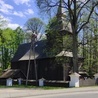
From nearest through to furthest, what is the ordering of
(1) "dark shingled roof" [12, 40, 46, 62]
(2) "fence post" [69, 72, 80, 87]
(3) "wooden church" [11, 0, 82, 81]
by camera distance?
(2) "fence post" [69, 72, 80, 87]
(3) "wooden church" [11, 0, 82, 81]
(1) "dark shingled roof" [12, 40, 46, 62]

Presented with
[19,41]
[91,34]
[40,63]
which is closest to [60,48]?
[91,34]

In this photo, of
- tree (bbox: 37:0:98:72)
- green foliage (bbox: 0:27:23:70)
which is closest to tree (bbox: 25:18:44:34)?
green foliage (bbox: 0:27:23:70)

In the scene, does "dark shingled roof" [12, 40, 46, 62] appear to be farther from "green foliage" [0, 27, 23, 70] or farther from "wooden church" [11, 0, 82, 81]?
"green foliage" [0, 27, 23, 70]

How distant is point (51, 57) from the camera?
169ft

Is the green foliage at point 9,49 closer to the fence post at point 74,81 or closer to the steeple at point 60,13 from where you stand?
the steeple at point 60,13

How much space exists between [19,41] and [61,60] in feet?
126

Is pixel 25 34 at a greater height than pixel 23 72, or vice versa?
Answer: pixel 25 34

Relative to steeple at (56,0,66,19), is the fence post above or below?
below

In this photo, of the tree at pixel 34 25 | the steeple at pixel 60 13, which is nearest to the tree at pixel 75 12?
the steeple at pixel 60 13

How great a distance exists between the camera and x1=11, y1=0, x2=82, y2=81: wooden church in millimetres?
43241

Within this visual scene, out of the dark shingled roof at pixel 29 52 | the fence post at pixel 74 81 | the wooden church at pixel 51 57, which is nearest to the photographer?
the fence post at pixel 74 81

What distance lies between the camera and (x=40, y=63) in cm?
→ 5588

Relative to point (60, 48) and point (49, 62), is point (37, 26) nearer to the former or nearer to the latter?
point (49, 62)

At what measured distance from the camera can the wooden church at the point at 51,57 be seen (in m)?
43.2
